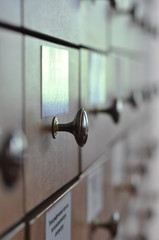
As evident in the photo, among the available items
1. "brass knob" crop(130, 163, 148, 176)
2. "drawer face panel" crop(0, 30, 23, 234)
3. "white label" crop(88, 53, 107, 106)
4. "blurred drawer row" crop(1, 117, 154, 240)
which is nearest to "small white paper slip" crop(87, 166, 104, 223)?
"blurred drawer row" crop(1, 117, 154, 240)

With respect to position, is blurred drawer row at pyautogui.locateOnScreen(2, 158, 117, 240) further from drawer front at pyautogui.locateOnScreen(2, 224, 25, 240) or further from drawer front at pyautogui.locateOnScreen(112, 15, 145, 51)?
drawer front at pyautogui.locateOnScreen(112, 15, 145, 51)

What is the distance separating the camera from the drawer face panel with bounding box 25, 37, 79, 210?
1.38 ft

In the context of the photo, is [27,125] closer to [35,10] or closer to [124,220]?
[35,10]

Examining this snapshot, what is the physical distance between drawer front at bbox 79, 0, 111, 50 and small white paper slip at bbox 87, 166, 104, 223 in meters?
0.19

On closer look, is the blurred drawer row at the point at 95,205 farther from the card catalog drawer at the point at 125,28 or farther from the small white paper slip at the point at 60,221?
the card catalog drawer at the point at 125,28

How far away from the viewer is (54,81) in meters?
0.50

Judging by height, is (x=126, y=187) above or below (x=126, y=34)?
below

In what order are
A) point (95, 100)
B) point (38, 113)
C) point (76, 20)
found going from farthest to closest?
point (95, 100) → point (76, 20) → point (38, 113)

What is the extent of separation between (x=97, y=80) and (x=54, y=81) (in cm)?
27

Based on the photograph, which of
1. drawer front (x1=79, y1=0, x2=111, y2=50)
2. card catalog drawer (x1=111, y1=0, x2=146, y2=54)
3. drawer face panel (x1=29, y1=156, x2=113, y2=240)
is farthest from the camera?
card catalog drawer (x1=111, y1=0, x2=146, y2=54)

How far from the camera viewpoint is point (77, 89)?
0.63 metres

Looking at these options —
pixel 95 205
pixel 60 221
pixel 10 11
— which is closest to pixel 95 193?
pixel 95 205

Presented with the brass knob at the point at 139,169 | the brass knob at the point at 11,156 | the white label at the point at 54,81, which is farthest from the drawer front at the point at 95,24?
the brass knob at the point at 139,169

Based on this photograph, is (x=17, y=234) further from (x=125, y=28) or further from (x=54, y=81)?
(x=125, y=28)
